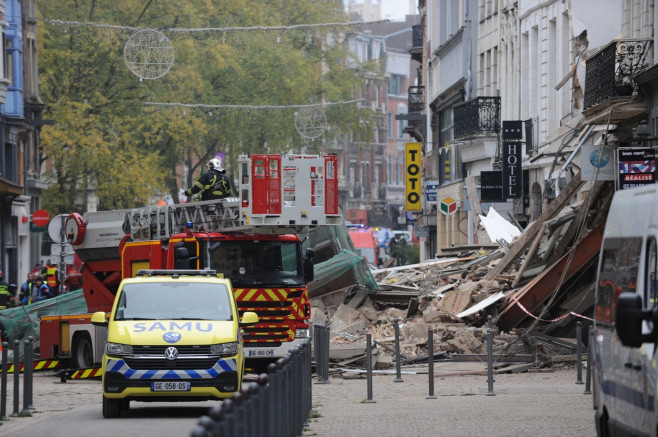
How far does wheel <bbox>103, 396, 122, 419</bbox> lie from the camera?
61.8ft

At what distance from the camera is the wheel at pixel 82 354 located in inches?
1093

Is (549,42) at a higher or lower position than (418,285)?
higher

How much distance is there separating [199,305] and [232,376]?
1367 millimetres

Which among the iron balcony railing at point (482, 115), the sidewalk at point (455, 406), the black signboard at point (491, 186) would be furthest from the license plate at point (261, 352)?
the iron balcony railing at point (482, 115)

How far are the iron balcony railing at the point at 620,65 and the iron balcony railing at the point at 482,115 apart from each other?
58.0ft

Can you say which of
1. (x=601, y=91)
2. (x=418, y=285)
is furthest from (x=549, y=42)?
(x=601, y=91)

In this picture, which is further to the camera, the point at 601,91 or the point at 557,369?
the point at 601,91

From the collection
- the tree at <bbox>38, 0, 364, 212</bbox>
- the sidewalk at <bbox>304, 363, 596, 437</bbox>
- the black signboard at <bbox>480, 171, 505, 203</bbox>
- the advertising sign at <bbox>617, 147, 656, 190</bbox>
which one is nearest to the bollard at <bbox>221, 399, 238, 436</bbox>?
the sidewalk at <bbox>304, 363, 596, 437</bbox>

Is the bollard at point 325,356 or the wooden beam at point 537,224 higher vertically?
the wooden beam at point 537,224

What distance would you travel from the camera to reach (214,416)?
8.38m

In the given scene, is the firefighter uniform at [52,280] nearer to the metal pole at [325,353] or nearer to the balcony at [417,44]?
the metal pole at [325,353]

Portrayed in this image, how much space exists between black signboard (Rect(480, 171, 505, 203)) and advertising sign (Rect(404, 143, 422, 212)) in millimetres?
23206

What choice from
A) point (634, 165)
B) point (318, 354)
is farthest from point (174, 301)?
point (634, 165)

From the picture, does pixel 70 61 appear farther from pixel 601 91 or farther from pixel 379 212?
pixel 379 212
